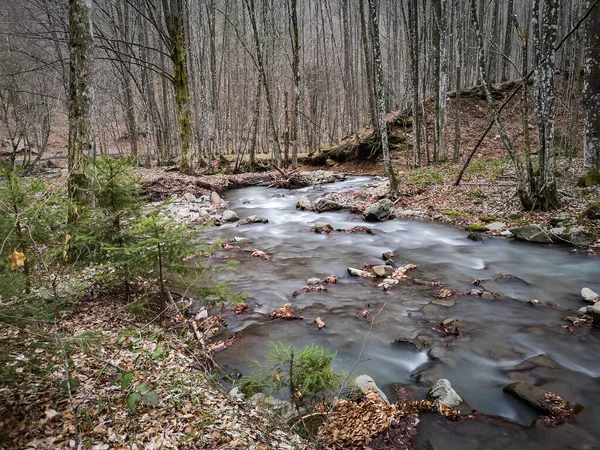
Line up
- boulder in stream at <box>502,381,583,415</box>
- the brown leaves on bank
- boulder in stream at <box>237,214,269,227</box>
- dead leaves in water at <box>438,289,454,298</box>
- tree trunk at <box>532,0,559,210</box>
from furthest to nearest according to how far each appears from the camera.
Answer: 1. boulder in stream at <box>237,214,269,227</box>
2. tree trunk at <box>532,0,559,210</box>
3. dead leaves in water at <box>438,289,454,298</box>
4. boulder in stream at <box>502,381,583,415</box>
5. the brown leaves on bank

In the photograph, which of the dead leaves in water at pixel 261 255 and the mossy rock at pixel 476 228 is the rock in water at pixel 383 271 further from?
the mossy rock at pixel 476 228

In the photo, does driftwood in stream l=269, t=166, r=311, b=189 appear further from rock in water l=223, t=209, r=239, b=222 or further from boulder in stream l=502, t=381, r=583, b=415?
boulder in stream l=502, t=381, r=583, b=415

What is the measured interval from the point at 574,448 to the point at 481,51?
9.26 m

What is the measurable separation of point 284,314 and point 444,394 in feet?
Answer: 8.25

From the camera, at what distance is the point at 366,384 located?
361 cm

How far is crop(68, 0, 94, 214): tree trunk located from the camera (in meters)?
4.82

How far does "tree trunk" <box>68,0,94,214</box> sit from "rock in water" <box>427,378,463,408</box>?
5.09 m

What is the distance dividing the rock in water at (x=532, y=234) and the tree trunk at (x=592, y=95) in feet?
11.5

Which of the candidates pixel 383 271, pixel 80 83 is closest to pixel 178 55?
pixel 80 83

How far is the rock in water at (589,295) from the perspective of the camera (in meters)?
5.47

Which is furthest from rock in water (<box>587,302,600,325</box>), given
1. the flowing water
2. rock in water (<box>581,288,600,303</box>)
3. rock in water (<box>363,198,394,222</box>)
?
rock in water (<box>363,198,394,222</box>)

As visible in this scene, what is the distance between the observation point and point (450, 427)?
10.5 ft

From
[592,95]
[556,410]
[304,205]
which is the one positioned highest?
[592,95]

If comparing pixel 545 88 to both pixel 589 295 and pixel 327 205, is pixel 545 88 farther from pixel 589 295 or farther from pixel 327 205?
pixel 327 205
